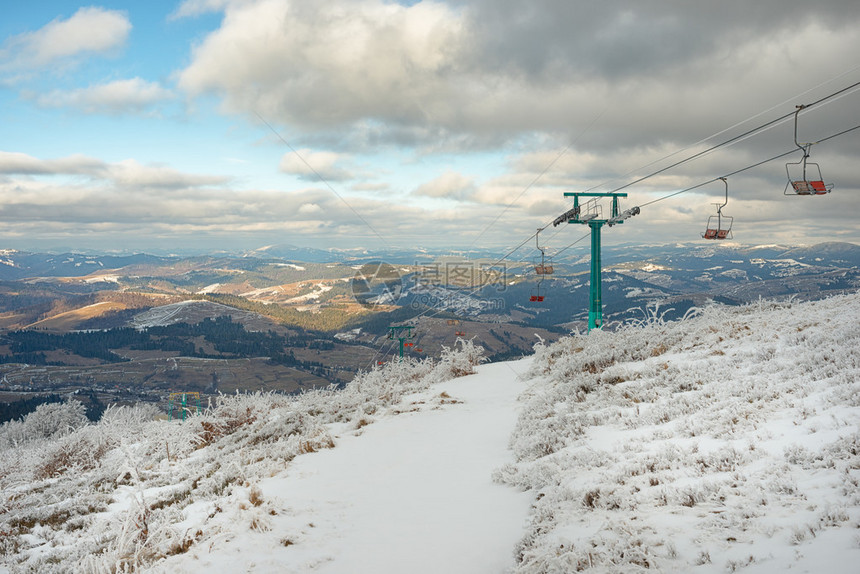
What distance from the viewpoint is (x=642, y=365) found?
1436 centimetres

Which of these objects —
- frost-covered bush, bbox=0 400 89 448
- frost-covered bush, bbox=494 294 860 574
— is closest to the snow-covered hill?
frost-covered bush, bbox=494 294 860 574

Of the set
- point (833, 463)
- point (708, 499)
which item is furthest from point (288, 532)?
point (833, 463)

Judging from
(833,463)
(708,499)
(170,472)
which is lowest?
(170,472)

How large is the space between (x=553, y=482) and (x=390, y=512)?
3.23m

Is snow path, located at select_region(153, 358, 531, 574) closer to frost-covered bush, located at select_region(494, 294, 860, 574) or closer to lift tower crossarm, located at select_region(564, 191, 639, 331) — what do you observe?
frost-covered bush, located at select_region(494, 294, 860, 574)

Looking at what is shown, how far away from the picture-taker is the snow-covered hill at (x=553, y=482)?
5.53m

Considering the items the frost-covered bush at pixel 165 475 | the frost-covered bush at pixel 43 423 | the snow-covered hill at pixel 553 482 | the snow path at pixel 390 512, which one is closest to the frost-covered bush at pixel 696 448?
the snow-covered hill at pixel 553 482

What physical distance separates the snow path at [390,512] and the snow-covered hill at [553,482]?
4cm

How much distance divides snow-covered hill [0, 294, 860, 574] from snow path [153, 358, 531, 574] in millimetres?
42

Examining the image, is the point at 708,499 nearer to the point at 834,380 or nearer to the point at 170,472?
the point at 834,380

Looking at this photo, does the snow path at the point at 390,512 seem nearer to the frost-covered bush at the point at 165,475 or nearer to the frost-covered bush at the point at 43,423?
the frost-covered bush at the point at 165,475

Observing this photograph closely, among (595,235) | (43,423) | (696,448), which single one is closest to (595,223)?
(595,235)

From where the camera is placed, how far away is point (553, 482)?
27.8ft

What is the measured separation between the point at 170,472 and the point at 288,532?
8851 mm
